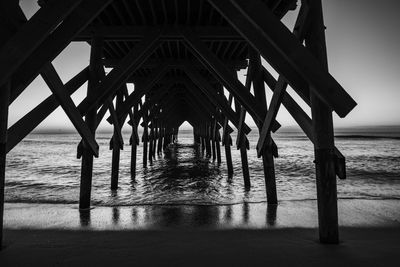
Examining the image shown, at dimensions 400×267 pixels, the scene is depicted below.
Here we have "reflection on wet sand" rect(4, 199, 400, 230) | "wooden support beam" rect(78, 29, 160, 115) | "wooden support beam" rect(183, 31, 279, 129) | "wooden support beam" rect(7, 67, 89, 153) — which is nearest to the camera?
"wooden support beam" rect(7, 67, 89, 153)

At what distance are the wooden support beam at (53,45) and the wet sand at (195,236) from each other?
1485 mm

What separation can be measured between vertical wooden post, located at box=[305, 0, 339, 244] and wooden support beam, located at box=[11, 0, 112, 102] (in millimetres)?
1998

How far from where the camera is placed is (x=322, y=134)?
7.35 ft

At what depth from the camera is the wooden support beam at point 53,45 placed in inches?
88.2

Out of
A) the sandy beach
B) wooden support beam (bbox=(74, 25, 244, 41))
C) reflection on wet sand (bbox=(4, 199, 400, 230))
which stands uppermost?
wooden support beam (bbox=(74, 25, 244, 41))

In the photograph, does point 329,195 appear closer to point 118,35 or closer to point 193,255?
point 193,255

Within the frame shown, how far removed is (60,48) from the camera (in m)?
2.44

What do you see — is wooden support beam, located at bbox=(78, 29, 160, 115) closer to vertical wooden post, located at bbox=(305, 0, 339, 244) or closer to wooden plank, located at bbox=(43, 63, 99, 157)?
wooden plank, located at bbox=(43, 63, 99, 157)

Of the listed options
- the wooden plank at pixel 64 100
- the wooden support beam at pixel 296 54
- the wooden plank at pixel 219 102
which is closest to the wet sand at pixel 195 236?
the wooden plank at pixel 64 100

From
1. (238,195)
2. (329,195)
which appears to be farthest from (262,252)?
(238,195)

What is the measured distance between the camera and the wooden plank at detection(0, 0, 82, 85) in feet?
5.96

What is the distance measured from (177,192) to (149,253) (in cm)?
337

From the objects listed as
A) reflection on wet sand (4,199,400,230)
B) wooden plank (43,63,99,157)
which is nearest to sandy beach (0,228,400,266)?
reflection on wet sand (4,199,400,230)

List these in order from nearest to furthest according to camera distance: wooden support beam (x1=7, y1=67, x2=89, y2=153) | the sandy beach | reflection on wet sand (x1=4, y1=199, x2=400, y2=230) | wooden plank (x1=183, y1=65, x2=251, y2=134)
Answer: the sandy beach, wooden support beam (x1=7, y1=67, x2=89, y2=153), reflection on wet sand (x1=4, y1=199, x2=400, y2=230), wooden plank (x1=183, y1=65, x2=251, y2=134)
